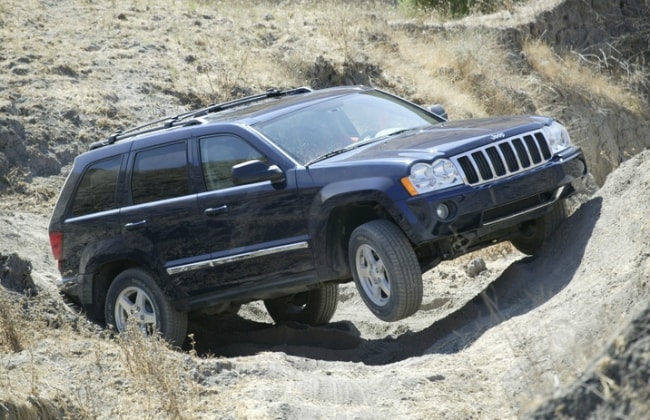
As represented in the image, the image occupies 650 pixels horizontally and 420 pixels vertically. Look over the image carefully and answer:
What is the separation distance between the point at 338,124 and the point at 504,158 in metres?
1.48

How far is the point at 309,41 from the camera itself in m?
19.1

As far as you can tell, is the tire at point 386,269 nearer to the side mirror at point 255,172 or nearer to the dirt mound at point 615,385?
the side mirror at point 255,172

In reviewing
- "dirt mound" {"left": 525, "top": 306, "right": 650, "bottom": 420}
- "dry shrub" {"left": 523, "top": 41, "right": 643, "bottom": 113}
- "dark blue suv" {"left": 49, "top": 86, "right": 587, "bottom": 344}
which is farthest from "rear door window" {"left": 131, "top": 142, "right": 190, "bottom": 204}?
"dry shrub" {"left": 523, "top": 41, "right": 643, "bottom": 113}

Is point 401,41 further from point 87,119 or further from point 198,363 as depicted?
point 198,363

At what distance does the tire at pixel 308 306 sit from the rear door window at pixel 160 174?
1.79 meters

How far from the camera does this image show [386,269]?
25.2 ft

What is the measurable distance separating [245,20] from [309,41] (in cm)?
167

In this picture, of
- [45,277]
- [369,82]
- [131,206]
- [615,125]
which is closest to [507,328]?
[131,206]

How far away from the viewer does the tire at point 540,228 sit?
8.70 m

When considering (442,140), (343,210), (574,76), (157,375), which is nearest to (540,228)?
(442,140)

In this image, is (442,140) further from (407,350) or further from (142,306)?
(142,306)

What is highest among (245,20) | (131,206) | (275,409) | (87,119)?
(245,20)

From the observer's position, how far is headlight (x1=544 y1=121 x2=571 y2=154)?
8.38m

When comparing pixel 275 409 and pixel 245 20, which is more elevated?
pixel 245 20
